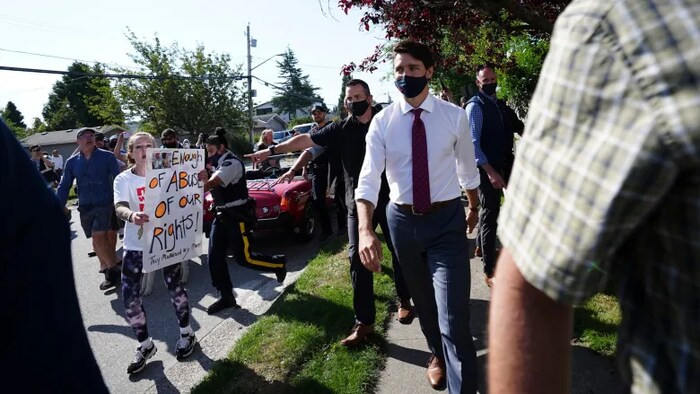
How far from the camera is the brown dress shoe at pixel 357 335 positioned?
4137mm

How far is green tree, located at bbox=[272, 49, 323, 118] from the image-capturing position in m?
90.5

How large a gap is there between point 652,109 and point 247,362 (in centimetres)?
398

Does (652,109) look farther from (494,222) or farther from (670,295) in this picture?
(494,222)

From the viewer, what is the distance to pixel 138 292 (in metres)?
4.64

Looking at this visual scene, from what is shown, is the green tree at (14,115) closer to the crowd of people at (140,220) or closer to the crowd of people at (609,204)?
the crowd of people at (140,220)

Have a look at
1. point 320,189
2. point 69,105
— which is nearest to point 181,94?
point 320,189

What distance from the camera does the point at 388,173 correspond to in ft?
10.8

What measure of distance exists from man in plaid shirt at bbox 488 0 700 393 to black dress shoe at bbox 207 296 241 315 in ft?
17.4

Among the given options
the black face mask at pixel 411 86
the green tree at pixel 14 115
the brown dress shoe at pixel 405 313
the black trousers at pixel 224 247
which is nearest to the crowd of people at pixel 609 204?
the black face mask at pixel 411 86

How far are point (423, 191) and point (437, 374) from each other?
1.43 metres

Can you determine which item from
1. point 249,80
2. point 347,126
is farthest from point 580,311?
point 249,80

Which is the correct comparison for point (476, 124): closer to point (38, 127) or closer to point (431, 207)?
point (431, 207)

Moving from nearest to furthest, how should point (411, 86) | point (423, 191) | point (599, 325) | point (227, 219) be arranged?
Answer: point (423, 191), point (411, 86), point (599, 325), point (227, 219)

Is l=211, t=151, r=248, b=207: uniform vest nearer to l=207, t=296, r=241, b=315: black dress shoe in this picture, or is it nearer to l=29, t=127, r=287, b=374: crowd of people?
l=29, t=127, r=287, b=374: crowd of people
